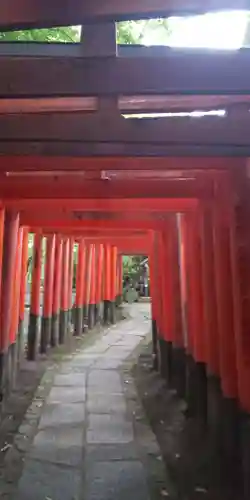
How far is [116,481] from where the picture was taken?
539 centimetres

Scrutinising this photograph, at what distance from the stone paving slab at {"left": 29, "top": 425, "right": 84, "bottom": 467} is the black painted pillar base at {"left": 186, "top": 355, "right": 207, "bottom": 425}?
1.32m

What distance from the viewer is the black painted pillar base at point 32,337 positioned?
12.4m

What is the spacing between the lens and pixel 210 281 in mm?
6672

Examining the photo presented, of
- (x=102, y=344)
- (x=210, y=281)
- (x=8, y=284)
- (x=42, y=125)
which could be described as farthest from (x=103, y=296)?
(x=42, y=125)

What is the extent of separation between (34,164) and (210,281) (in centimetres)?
246

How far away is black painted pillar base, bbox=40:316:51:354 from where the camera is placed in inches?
526

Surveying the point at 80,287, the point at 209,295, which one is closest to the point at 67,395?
the point at 209,295

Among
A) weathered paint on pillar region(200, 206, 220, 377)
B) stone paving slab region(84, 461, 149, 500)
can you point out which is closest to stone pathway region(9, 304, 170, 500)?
stone paving slab region(84, 461, 149, 500)

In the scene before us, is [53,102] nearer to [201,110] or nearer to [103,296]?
[201,110]

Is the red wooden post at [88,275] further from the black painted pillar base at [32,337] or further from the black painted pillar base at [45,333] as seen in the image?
the black painted pillar base at [32,337]

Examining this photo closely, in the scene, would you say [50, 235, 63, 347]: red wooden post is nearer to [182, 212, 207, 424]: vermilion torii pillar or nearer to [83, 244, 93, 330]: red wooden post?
[83, 244, 93, 330]: red wooden post

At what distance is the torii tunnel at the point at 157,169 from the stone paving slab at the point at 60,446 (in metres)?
1.32

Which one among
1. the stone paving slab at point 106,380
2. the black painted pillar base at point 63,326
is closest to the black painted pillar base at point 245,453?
the stone paving slab at point 106,380

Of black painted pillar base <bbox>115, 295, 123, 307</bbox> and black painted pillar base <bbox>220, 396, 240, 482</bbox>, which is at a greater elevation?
black painted pillar base <bbox>115, 295, 123, 307</bbox>
